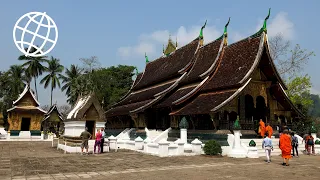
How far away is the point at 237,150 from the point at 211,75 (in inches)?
268

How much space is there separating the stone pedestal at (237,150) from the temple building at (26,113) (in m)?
27.9

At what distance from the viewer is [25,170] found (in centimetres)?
866

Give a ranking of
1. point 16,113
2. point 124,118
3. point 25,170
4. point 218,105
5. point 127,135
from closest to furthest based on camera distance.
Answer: point 25,170 → point 218,105 → point 127,135 → point 124,118 → point 16,113

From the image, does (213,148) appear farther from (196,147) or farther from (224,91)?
(224,91)

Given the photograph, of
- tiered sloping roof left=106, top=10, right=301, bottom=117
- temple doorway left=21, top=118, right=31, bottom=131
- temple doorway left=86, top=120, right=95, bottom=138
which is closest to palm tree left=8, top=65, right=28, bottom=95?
temple doorway left=21, top=118, right=31, bottom=131

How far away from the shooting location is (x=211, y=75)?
61.5 ft

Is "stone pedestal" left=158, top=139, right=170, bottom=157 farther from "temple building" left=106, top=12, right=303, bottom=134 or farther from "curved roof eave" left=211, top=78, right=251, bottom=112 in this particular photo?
"curved roof eave" left=211, top=78, right=251, bottom=112

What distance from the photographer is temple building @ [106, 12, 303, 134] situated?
15539 mm

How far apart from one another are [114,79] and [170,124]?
3145cm

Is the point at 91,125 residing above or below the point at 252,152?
above

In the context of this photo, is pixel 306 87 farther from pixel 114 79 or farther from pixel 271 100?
pixel 114 79

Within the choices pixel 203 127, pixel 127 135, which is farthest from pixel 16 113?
pixel 203 127

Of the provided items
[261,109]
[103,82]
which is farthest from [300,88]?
[103,82]

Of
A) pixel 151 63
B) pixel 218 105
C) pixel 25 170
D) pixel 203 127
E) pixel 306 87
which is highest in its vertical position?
pixel 151 63
